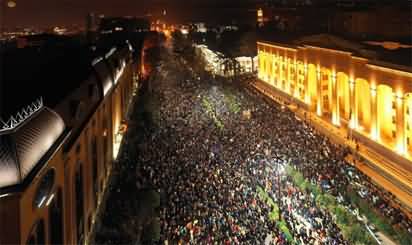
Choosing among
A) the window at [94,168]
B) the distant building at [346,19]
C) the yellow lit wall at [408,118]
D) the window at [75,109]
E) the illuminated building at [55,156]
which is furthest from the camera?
the distant building at [346,19]

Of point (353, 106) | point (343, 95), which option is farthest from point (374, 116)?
point (343, 95)

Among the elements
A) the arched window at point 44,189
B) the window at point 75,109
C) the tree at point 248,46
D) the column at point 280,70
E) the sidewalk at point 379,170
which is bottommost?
the sidewalk at point 379,170

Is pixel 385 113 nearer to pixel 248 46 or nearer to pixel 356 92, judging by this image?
pixel 356 92

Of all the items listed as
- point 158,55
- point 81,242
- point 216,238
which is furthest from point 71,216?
point 158,55

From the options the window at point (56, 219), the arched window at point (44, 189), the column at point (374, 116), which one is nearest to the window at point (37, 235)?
the arched window at point (44, 189)

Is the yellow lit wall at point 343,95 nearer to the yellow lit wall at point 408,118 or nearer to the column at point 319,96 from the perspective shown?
the column at point 319,96

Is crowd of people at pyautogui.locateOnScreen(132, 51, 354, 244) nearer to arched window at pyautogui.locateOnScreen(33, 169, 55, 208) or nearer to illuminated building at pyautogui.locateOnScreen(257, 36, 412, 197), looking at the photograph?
illuminated building at pyautogui.locateOnScreen(257, 36, 412, 197)

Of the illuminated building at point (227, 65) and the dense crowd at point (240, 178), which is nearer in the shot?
the dense crowd at point (240, 178)

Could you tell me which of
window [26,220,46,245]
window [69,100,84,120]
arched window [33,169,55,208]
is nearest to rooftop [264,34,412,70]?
window [69,100,84,120]
